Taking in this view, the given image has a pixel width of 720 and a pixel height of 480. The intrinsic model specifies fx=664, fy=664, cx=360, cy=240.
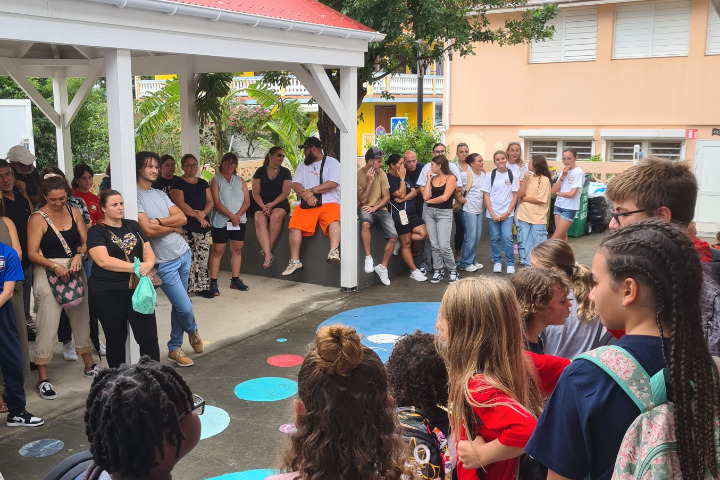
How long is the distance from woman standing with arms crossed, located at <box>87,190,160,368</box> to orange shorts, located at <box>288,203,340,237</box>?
3815mm

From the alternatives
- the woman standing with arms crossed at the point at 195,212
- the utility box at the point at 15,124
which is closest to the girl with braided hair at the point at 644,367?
the woman standing with arms crossed at the point at 195,212

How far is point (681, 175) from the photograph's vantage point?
3.01 meters

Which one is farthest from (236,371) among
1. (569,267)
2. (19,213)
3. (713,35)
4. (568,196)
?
(713,35)

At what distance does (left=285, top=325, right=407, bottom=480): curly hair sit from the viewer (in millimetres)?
1958

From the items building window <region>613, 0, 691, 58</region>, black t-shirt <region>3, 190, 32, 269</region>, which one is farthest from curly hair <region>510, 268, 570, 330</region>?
building window <region>613, 0, 691, 58</region>

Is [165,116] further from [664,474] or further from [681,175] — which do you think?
[664,474]

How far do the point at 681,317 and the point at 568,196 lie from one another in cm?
810

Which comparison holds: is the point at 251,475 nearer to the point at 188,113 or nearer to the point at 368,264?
the point at 368,264

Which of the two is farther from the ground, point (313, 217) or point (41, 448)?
point (313, 217)

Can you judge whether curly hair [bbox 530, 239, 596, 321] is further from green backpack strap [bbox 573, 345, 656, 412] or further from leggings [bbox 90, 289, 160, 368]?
leggings [bbox 90, 289, 160, 368]

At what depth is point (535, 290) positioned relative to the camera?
3.02 metres

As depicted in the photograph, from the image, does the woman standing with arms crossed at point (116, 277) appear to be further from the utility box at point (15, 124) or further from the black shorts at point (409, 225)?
the utility box at point (15, 124)

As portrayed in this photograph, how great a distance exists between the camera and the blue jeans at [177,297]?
615cm

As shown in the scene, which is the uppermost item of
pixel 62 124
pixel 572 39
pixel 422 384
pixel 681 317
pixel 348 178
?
pixel 572 39
